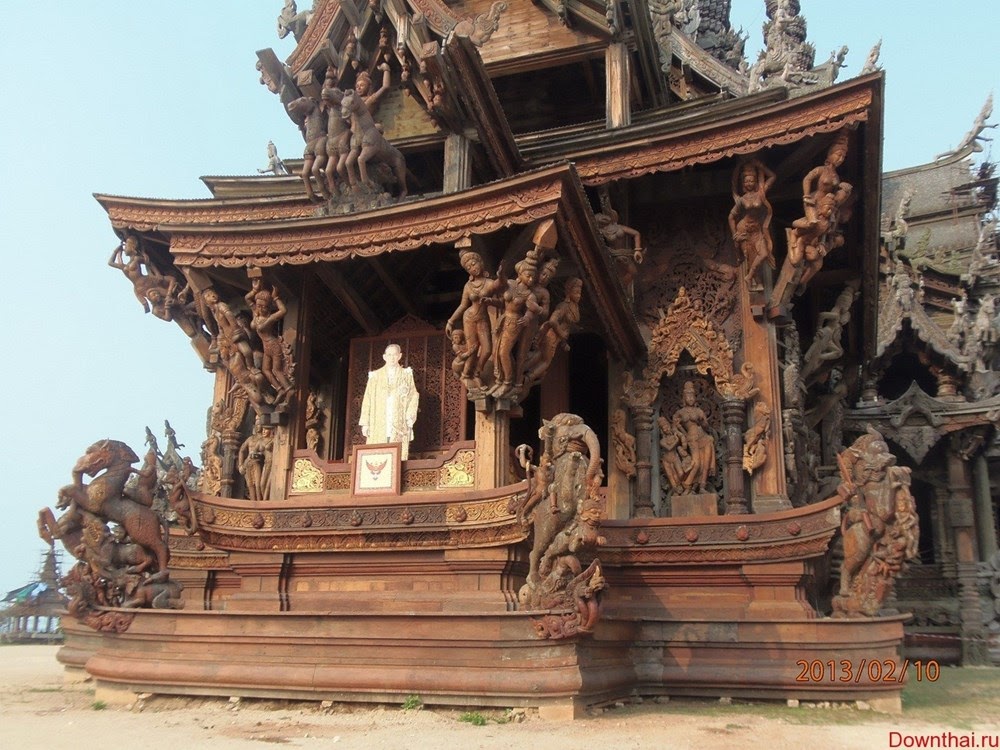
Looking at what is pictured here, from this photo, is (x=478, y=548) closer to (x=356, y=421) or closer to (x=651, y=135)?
(x=356, y=421)

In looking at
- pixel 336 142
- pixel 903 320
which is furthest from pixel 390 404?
pixel 903 320

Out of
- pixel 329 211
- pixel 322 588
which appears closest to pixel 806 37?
pixel 329 211

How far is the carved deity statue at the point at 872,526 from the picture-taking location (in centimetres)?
881

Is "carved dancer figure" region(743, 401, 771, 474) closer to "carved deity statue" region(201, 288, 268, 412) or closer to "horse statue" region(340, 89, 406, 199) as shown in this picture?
"horse statue" region(340, 89, 406, 199)

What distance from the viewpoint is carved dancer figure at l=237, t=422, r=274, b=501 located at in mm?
11109

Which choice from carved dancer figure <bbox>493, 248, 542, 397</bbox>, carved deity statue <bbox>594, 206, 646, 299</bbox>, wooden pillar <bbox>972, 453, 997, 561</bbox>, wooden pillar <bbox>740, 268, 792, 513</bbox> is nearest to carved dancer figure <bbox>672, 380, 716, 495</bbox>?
wooden pillar <bbox>740, 268, 792, 513</bbox>

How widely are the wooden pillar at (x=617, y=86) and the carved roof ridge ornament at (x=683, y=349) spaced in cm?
310

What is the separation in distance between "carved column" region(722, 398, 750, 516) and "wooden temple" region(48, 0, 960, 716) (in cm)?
4

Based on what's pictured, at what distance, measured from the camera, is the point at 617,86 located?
13555mm

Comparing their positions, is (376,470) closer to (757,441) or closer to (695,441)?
(695,441)

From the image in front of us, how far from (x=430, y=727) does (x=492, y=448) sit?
3.23 meters

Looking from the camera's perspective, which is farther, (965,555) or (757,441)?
(965,555)
